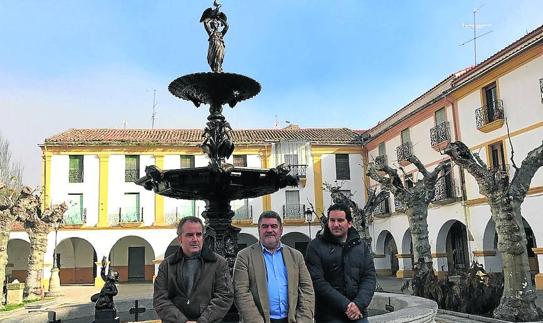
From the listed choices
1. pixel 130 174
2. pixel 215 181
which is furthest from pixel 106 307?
pixel 130 174

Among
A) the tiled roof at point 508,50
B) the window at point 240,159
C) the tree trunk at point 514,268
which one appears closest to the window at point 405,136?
the tiled roof at point 508,50

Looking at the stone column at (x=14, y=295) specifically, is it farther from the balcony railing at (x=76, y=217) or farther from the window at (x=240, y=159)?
the window at (x=240, y=159)

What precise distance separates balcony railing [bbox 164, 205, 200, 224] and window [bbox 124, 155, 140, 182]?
315cm

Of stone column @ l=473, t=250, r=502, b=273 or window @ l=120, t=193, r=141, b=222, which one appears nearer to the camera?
stone column @ l=473, t=250, r=502, b=273

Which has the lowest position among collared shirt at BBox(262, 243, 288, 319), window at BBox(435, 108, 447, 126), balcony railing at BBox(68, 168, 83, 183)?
collared shirt at BBox(262, 243, 288, 319)

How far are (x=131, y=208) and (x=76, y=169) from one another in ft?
13.5

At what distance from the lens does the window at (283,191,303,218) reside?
31.7 m

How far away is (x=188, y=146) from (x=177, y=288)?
28.4 m

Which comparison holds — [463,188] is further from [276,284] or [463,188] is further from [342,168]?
[276,284]

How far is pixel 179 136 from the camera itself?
33125 millimetres

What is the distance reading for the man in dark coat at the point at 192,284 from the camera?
3.56 m

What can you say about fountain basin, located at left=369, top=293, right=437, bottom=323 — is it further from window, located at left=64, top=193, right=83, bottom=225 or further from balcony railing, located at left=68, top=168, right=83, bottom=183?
balcony railing, located at left=68, top=168, right=83, bottom=183

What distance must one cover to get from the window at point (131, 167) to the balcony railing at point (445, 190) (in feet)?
57.8

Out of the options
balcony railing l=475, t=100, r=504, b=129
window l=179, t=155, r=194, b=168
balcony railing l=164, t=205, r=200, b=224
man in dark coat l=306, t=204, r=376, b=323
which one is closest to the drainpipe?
balcony railing l=475, t=100, r=504, b=129
